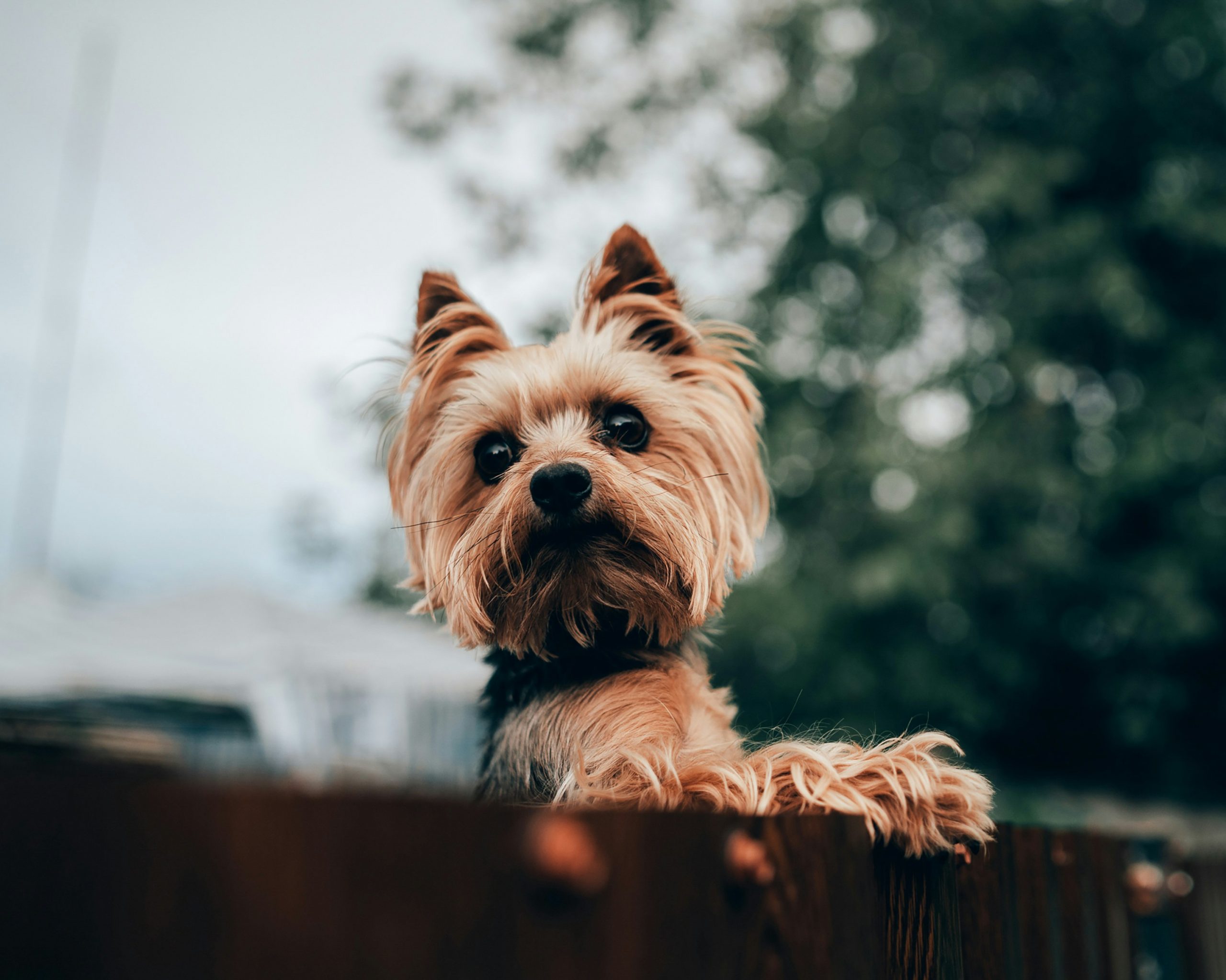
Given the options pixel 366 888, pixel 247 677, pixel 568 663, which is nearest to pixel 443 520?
pixel 568 663

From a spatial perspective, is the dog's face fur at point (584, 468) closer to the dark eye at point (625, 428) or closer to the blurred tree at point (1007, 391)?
the dark eye at point (625, 428)

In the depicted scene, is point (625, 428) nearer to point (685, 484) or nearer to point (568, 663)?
point (685, 484)

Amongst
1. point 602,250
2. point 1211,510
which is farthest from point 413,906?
point 1211,510

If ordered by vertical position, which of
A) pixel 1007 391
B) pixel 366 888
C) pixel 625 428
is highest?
pixel 1007 391

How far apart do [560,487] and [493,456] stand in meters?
0.42

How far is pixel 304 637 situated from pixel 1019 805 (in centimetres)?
911

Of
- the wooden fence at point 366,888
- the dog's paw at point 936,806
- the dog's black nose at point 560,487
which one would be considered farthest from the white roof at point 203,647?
the wooden fence at point 366,888

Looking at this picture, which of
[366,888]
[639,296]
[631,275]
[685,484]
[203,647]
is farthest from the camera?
[203,647]

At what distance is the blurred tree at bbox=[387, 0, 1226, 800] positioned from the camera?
30.5 ft

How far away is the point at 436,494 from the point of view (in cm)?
283

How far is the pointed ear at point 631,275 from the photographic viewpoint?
303 centimetres

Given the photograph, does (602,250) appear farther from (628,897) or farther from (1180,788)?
(1180,788)

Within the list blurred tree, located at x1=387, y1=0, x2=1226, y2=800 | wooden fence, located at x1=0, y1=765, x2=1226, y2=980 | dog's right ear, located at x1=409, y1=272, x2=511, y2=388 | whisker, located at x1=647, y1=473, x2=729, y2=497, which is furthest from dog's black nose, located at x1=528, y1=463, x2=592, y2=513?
blurred tree, located at x1=387, y1=0, x2=1226, y2=800

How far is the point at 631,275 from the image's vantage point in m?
3.08
